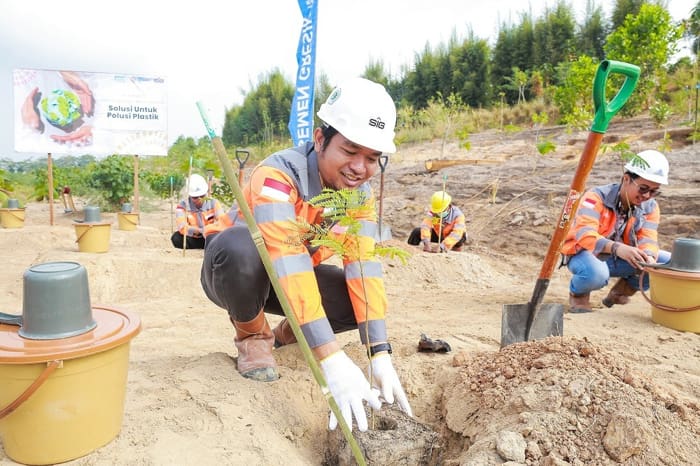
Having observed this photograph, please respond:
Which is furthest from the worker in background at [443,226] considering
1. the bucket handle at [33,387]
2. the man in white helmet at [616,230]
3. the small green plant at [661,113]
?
the small green plant at [661,113]

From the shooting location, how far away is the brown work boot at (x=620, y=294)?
14.4 feet

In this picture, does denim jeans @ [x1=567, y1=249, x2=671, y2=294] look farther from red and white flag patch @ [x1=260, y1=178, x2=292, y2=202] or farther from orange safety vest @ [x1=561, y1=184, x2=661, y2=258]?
red and white flag patch @ [x1=260, y1=178, x2=292, y2=202]

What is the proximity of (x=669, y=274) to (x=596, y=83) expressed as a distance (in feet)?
5.65

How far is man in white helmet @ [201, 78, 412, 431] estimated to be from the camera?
5.69 ft

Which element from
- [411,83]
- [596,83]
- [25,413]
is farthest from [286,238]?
[411,83]

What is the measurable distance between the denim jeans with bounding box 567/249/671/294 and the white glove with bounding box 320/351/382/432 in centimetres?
270

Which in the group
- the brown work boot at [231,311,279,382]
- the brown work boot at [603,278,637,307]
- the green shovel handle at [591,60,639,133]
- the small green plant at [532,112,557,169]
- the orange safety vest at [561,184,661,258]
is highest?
the small green plant at [532,112,557,169]

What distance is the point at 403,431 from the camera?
5.70ft

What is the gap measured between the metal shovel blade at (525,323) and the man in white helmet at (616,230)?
1.31 m

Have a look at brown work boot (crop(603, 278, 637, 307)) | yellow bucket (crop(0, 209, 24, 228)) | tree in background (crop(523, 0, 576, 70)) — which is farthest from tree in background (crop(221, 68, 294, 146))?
brown work boot (crop(603, 278, 637, 307))

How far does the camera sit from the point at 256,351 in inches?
85.9

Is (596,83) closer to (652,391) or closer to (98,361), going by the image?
(652,391)

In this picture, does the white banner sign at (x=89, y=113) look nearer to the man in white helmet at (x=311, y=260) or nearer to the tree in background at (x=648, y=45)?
the man in white helmet at (x=311, y=260)

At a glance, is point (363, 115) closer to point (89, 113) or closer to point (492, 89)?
point (89, 113)
